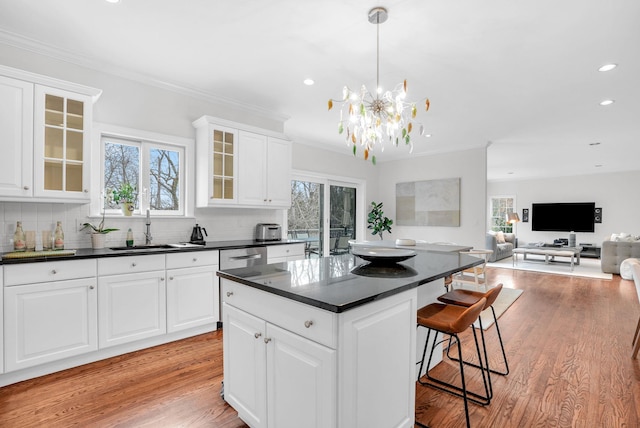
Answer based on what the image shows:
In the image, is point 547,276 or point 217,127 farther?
point 547,276

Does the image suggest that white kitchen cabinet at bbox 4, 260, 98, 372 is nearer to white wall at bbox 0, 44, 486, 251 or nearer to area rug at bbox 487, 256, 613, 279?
white wall at bbox 0, 44, 486, 251

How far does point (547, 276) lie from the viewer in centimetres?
661

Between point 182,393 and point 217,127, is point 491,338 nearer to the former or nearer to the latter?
point 182,393

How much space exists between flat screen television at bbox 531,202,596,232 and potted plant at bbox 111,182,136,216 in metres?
11.3

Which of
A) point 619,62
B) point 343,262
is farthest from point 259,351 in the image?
point 619,62

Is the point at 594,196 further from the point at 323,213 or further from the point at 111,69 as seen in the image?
the point at 111,69

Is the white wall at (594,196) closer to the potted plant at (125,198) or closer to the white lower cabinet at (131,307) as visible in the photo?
the white lower cabinet at (131,307)

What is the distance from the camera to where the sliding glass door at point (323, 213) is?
5883mm

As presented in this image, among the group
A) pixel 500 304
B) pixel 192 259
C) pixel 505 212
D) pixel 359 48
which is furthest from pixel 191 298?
pixel 505 212

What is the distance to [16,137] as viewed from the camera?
2461 mm

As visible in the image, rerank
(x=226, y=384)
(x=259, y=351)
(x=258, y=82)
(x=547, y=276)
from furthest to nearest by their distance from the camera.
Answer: (x=547, y=276) < (x=258, y=82) < (x=226, y=384) < (x=259, y=351)

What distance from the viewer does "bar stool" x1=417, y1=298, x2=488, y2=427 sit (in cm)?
175

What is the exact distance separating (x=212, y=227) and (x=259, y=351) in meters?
2.50

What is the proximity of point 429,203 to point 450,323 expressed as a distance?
17.1ft
